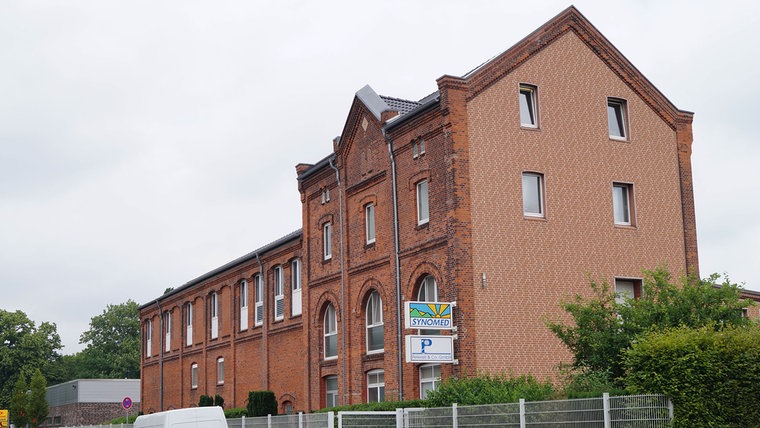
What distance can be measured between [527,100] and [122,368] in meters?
78.0

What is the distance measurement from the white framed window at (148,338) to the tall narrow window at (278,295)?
20399 millimetres

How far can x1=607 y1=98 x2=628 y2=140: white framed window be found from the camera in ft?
99.6

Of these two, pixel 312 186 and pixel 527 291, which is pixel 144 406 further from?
pixel 527 291

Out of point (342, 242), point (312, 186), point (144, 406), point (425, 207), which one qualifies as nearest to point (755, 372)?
point (425, 207)

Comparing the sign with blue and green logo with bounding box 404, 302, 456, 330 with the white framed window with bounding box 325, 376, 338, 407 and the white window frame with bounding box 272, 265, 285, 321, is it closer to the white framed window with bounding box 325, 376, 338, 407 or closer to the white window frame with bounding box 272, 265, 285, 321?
the white framed window with bounding box 325, 376, 338, 407

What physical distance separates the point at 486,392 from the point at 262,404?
1607 cm

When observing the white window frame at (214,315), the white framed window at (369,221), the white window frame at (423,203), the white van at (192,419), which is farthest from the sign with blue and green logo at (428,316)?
the white window frame at (214,315)

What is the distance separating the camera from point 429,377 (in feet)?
92.8

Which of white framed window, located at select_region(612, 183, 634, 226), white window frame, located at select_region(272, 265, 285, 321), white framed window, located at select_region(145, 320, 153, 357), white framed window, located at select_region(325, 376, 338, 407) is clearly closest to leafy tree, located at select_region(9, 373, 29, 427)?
white framed window, located at select_region(145, 320, 153, 357)

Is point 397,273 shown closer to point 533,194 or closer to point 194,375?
point 533,194

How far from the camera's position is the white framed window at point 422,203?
28922 millimetres

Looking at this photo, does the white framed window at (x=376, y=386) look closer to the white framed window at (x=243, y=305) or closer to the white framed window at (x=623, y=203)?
the white framed window at (x=623, y=203)

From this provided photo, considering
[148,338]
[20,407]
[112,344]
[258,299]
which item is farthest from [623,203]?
[112,344]

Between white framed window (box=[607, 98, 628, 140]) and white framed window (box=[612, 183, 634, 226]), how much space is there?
5.18 feet
